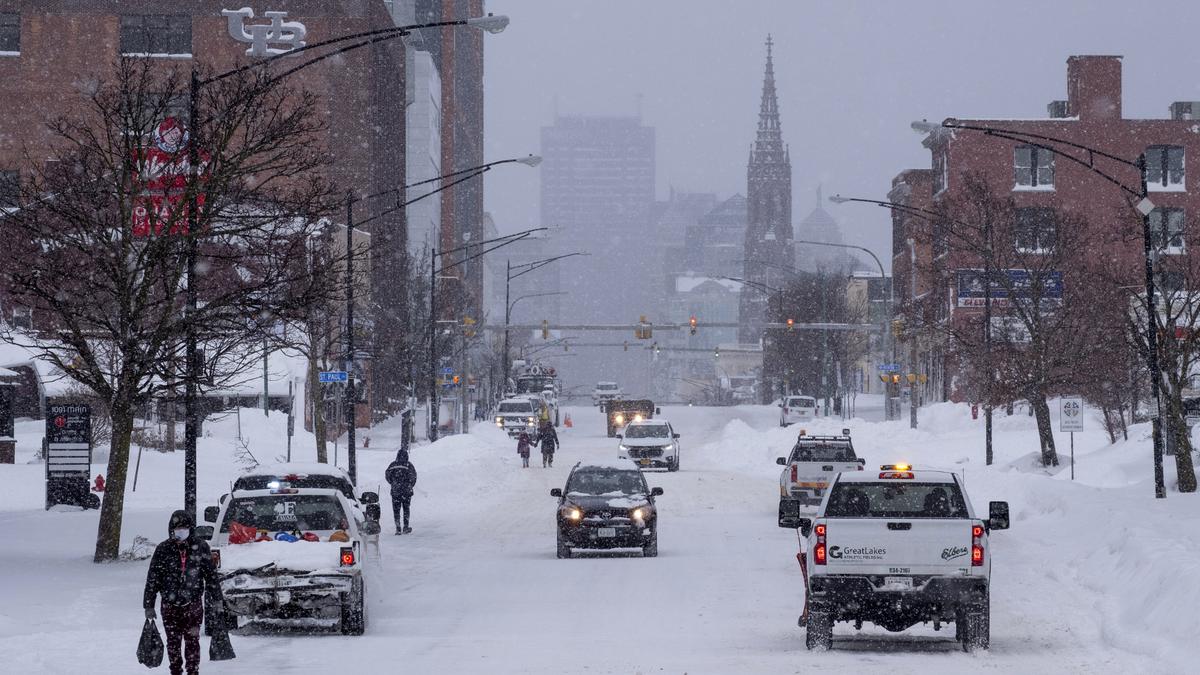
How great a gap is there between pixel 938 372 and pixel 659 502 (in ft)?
208

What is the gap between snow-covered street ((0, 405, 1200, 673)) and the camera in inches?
602

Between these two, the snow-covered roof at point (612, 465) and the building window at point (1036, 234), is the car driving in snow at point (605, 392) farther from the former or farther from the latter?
the snow-covered roof at point (612, 465)

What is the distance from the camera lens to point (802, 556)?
17.1m

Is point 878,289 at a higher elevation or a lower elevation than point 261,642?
higher

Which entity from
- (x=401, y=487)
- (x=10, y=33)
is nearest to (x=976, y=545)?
(x=401, y=487)

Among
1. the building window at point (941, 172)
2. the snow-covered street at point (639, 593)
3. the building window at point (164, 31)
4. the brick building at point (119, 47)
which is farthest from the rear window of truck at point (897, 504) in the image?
the building window at point (164, 31)

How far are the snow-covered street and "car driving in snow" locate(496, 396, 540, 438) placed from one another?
3235 centimetres

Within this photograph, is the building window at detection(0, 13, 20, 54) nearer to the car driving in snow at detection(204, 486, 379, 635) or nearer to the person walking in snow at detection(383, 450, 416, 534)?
the person walking in snow at detection(383, 450, 416, 534)

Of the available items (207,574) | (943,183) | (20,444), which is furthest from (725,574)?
(943,183)

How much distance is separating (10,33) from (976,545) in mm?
84773

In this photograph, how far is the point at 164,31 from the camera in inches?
3561

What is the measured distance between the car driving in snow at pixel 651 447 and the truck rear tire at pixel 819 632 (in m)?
38.6

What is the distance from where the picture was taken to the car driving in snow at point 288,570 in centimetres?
1711

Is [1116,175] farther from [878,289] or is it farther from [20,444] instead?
[20,444]
